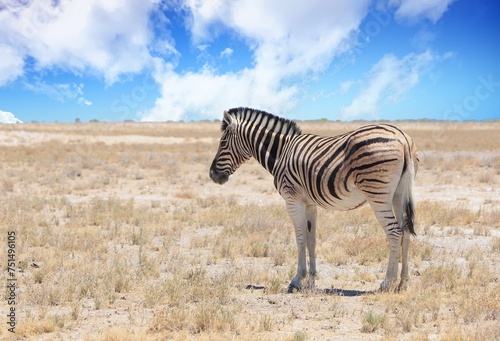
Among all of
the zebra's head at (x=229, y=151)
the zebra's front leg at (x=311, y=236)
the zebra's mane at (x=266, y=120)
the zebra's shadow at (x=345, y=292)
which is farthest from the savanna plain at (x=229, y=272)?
the zebra's mane at (x=266, y=120)

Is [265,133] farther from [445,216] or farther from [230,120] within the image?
[445,216]

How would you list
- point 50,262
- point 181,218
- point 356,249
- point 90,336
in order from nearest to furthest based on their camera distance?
point 90,336, point 50,262, point 356,249, point 181,218

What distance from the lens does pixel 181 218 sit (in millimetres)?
12758

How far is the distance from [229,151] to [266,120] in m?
0.87

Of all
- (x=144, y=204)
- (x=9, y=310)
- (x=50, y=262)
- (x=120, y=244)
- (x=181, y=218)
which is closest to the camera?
(x=9, y=310)

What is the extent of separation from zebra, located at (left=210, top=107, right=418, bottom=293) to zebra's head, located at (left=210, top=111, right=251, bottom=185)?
0.39 meters

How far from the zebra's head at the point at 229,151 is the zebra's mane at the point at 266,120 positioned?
9 cm

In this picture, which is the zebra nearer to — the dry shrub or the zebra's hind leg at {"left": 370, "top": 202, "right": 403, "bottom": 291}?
the zebra's hind leg at {"left": 370, "top": 202, "right": 403, "bottom": 291}

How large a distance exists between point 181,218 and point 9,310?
22.0 feet

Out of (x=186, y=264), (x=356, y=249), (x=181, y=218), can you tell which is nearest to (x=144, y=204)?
(x=181, y=218)

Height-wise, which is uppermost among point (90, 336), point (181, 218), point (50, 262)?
point (181, 218)

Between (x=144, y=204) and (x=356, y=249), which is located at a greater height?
(x=144, y=204)

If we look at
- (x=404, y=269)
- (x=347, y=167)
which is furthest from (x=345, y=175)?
(x=404, y=269)

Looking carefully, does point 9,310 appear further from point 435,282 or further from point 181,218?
point 181,218
